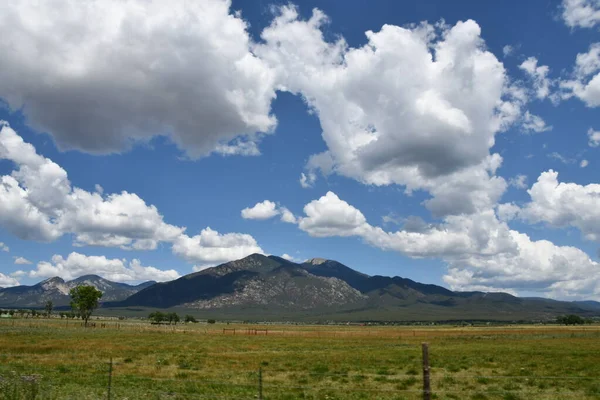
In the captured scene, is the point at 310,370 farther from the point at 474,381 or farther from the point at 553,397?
the point at 553,397

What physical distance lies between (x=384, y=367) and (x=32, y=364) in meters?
25.7

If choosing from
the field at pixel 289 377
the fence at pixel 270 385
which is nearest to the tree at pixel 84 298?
the field at pixel 289 377

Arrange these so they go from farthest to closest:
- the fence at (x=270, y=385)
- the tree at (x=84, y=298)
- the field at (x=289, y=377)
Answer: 1. the tree at (x=84, y=298)
2. the field at (x=289, y=377)
3. the fence at (x=270, y=385)

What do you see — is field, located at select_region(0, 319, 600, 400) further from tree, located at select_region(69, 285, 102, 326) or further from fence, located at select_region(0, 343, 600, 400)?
tree, located at select_region(69, 285, 102, 326)

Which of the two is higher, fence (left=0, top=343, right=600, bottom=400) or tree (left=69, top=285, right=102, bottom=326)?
tree (left=69, top=285, right=102, bottom=326)

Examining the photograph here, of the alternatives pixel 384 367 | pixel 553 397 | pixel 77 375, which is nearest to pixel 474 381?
pixel 553 397

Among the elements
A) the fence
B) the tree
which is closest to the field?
the fence

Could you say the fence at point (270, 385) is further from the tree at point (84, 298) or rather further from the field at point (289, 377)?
the tree at point (84, 298)

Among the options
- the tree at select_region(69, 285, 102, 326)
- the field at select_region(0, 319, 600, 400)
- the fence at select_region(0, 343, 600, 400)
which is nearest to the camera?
the fence at select_region(0, 343, 600, 400)

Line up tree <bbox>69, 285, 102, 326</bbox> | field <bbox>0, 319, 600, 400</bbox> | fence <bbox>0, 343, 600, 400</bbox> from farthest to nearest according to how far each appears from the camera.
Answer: tree <bbox>69, 285, 102, 326</bbox>, field <bbox>0, 319, 600, 400</bbox>, fence <bbox>0, 343, 600, 400</bbox>

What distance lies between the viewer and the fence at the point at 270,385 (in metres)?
22.0

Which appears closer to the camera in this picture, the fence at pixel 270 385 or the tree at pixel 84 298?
the fence at pixel 270 385

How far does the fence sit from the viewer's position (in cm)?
2205

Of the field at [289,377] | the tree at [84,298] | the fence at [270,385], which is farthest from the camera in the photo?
the tree at [84,298]
